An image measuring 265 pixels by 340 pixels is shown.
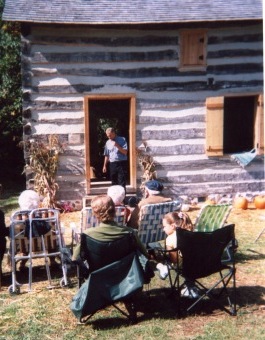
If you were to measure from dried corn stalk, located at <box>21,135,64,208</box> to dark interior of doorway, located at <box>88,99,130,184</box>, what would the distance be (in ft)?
12.1

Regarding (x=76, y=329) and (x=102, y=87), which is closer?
(x=76, y=329)

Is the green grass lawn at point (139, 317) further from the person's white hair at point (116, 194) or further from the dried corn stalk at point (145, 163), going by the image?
the dried corn stalk at point (145, 163)

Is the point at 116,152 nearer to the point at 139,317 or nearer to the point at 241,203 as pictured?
the point at 241,203

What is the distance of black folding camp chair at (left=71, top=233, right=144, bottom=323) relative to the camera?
4.91 metres

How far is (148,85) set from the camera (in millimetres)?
10656

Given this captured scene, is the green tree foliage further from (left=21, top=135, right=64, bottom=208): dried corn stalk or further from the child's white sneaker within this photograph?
the child's white sneaker

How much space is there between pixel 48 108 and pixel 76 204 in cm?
219

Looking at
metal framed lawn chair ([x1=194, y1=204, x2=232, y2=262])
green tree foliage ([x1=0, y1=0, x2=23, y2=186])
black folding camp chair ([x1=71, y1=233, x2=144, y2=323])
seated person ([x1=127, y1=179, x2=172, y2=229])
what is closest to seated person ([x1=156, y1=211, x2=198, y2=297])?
seated person ([x1=127, y1=179, x2=172, y2=229])

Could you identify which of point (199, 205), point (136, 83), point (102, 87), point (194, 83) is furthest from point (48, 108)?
point (199, 205)

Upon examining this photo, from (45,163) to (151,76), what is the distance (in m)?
2.98

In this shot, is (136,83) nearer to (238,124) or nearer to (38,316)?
(238,124)

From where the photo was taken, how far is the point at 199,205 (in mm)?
11195

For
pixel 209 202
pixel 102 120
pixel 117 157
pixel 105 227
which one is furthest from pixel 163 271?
pixel 102 120

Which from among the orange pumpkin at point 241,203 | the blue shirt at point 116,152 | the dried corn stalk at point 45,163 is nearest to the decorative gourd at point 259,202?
the orange pumpkin at point 241,203
